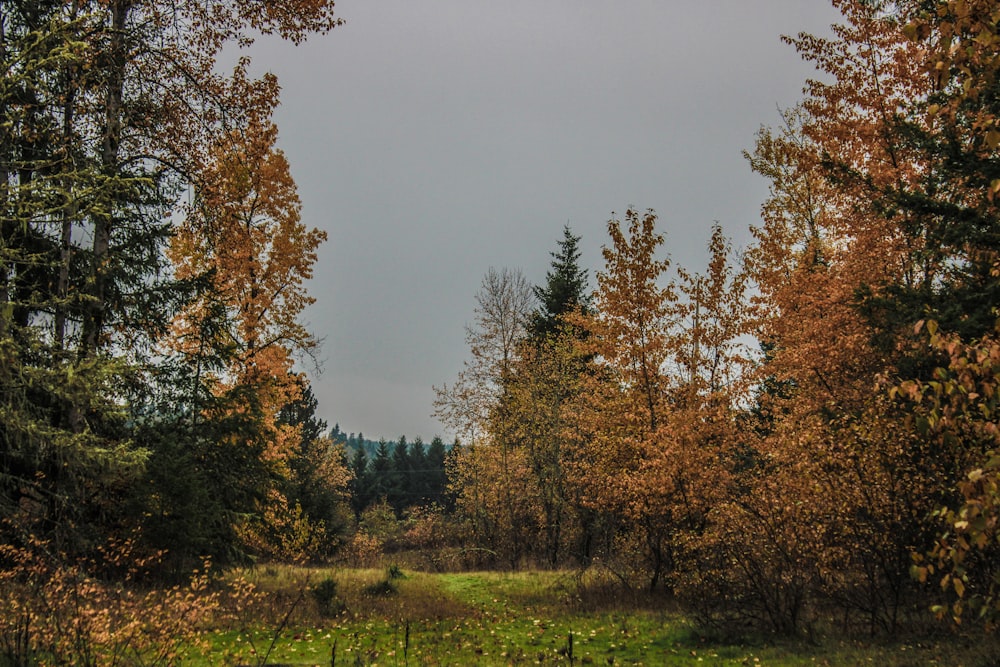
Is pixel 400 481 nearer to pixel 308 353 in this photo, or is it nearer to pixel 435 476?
pixel 435 476

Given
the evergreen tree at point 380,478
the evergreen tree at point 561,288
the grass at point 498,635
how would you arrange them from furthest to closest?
the evergreen tree at point 380,478 < the evergreen tree at point 561,288 < the grass at point 498,635

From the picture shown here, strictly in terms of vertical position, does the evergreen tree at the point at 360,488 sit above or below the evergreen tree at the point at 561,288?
below

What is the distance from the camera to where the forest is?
8.15 metres

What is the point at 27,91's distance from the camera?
9.84 meters

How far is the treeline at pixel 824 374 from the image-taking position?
8.83 metres

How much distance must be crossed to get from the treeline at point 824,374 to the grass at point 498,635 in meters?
0.80

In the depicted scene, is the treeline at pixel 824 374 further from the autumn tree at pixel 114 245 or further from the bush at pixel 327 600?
the autumn tree at pixel 114 245

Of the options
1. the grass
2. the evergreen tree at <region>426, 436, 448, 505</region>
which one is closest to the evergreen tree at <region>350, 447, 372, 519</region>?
the evergreen tree at <region>426, 436, 448, 505</region>

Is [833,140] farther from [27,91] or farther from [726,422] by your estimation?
[27,91]

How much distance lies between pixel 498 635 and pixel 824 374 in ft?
33.1

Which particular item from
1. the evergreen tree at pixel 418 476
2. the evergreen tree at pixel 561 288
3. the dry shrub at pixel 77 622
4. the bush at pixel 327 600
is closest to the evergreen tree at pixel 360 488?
the evergreen tree at pixel 418 476

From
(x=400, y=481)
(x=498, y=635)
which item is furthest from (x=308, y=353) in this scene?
(x=400, y=481)

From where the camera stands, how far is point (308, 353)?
18.3 meters

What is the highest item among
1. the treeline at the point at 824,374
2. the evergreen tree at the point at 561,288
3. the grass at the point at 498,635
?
the evergreen tree at the point at 561,288
